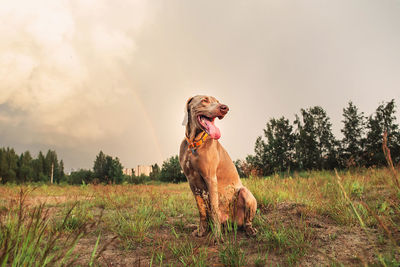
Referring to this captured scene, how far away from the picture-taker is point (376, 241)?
256 cm

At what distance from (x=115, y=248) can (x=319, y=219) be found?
125 inches

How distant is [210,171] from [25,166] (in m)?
69.2

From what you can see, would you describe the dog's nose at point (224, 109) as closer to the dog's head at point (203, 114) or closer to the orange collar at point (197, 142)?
the dog's head at point (203, 114)

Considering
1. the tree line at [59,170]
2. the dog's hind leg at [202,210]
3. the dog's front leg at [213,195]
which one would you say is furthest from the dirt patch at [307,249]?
the tree line at [59,170]

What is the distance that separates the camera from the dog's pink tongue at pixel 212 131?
3.07 meters

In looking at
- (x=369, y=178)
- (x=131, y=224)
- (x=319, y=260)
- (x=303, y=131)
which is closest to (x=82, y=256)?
(x=131, y=224)

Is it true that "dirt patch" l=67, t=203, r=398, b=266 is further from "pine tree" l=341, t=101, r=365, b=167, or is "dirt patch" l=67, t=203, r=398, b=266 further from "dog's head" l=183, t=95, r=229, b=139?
"pine tree" l=341, t=101, r=365, b=167

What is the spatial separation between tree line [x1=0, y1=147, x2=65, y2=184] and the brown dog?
44.9 m

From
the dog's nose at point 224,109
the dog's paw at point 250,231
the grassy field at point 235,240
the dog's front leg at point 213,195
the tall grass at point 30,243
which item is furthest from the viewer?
the dog's paw at point 250,231

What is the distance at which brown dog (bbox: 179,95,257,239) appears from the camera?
3.16 metres

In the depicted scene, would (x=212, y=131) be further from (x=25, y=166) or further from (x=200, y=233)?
(x=25, y=166)

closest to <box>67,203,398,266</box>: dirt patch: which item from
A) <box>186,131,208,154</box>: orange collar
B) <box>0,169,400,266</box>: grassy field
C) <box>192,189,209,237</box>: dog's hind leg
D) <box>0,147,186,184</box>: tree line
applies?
<box>0,169,400,266</box>: grassy field

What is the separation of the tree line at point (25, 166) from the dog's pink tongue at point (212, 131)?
1786 inches

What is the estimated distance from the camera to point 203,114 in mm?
3166
